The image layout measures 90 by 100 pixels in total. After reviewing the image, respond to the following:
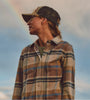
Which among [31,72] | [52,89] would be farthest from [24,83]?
[52,89]

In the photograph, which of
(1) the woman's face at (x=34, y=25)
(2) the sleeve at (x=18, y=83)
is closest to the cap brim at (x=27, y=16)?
(1) the woman's face at (x=34, y=25)

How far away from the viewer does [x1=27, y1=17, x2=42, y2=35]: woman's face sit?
5.54 meters

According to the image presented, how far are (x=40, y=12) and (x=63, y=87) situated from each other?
1897 mm

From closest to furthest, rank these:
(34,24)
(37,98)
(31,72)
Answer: (37,98), (31,72), (34,24)

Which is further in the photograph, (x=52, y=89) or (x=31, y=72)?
(x=31, y=72)

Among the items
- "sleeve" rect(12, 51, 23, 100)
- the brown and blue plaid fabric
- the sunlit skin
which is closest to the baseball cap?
the sunlit skin

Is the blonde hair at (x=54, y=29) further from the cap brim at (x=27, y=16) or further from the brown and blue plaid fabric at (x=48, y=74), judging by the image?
the cap brim at (x=27, y=16)

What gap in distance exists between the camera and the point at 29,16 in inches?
226

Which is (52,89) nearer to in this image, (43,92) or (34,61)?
(43,92)

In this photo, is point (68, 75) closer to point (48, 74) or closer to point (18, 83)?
point (48, 74)

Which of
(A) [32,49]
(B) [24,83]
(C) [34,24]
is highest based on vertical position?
(C) [34,24]

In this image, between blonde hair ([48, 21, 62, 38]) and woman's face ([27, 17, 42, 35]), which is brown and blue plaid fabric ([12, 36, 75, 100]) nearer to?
blonde hair ([48, 21, 62, 38])

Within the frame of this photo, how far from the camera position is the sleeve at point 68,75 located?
4.89 m

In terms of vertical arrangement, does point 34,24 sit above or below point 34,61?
above
